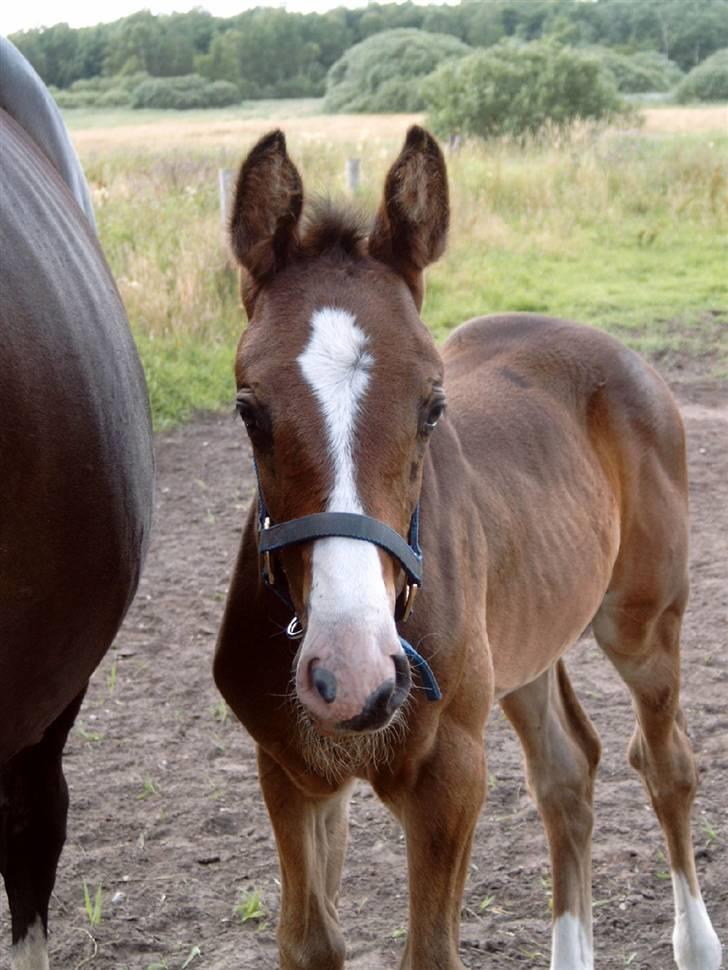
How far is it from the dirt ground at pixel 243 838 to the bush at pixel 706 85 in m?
33.4

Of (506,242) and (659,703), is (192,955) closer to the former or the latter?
(659,703)

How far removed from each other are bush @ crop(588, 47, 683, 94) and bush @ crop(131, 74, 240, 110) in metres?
11.3

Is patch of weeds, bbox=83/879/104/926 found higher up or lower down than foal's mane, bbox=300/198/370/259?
lower down

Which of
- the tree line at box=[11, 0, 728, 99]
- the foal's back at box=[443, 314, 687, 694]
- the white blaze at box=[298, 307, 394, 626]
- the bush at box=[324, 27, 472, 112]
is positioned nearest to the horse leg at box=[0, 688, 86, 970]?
the white blaze at box=[298, 307, 394, 626]

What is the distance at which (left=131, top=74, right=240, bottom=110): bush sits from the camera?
118 feet

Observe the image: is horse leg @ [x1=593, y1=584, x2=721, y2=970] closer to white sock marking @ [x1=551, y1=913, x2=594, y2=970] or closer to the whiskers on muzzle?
white sock marking @ [x1=551, y1=913, x2=594, y2=970]

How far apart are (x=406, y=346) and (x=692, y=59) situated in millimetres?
40999

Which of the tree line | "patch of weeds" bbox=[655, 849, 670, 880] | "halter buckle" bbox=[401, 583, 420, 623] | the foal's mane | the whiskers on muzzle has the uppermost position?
the tree line

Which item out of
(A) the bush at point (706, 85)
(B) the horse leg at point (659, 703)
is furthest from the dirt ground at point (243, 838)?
(A) the bush at point (706, 85)

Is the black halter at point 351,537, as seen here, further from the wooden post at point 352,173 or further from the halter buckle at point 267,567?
the wooden post at point 352,173

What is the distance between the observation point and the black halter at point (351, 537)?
5.71ft

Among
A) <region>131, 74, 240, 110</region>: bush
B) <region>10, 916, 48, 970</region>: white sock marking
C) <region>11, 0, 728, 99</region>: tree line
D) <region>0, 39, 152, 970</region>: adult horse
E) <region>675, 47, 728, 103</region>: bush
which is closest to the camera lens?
<region>0, 39, 152, 970</region>: adult horse

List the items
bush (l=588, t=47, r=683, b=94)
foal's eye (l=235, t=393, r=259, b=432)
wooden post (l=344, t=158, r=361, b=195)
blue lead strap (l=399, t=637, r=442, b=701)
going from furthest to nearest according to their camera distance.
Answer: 1. bush (l=588, t=47, r=683, b=94)
2. wooden post (l=344, t=158, r=361, b=195)
3. blue lead strap (l=399, t=637, r=442, b=701)
4. foal's eye (l=235, t=393, r=259, b=432)

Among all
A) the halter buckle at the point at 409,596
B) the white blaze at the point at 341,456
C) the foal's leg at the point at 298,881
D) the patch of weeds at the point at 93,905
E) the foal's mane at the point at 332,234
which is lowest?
the patch of weeds at the point at 93,905
